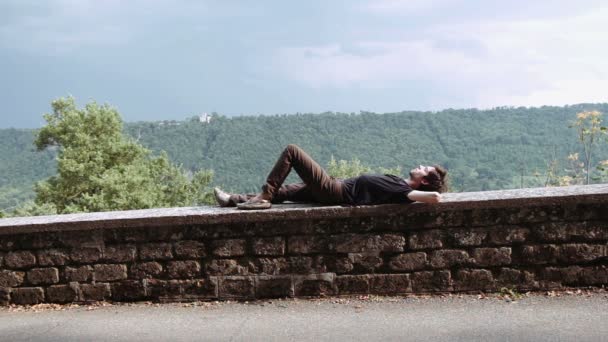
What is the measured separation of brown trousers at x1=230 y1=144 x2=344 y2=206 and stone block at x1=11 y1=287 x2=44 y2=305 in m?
1.88

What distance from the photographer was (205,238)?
501cm

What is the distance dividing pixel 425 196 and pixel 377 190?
421 mm

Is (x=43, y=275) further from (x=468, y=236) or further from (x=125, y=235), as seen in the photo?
(x=468, y=236)

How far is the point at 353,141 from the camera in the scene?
78.6 metres

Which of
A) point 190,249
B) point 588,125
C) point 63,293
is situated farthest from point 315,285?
point 588,125

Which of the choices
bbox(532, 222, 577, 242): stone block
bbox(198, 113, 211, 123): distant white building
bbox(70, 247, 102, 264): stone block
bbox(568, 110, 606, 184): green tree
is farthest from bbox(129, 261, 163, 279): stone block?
bbox(198, 113, 211, 123): distant white building

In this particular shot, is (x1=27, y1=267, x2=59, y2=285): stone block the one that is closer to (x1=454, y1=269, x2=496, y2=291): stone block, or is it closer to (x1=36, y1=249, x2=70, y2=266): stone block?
(x1=36, y1=249, x2=70, y2=266): stone block

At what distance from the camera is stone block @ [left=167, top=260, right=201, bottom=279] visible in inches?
199

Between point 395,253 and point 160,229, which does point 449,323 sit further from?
point 160,229

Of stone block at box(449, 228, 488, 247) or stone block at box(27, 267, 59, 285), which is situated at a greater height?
stone block at box(449, 228, 488, 247)

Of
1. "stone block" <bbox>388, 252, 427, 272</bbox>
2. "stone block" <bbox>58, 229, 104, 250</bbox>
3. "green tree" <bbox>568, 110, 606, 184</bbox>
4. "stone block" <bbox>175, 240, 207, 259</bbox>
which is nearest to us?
"stone block" <bbox>388, 252, 427, 272</bbox>

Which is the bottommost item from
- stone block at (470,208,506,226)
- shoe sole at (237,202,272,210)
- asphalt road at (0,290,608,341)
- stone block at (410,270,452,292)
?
asphalt road at (0,290,608,341)

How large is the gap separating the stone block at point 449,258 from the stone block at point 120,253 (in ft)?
8.31

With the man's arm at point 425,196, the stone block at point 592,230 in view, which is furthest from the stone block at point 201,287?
the stone block at point 592,230
